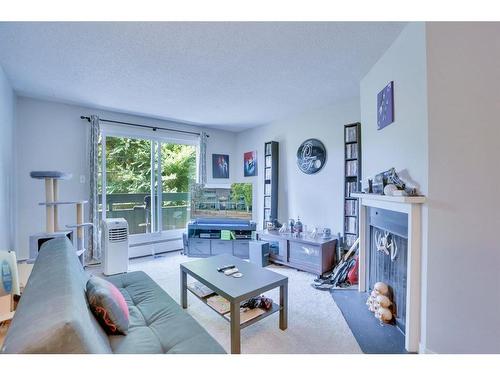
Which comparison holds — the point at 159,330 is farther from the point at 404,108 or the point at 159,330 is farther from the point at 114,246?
the point at 404,108

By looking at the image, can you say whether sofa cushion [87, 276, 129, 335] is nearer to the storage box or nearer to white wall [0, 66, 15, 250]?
white wall [0, 66, 15, 250]

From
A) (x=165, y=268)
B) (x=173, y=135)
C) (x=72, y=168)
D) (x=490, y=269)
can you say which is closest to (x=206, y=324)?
(x=165, y=268)

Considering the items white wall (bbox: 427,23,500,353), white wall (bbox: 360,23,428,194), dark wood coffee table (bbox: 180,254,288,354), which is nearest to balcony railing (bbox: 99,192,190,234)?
dark wood coffee table (bbox: 180,254,288,354)

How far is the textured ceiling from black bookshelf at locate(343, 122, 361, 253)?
1.72 feet

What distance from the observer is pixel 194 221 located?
3996 mm

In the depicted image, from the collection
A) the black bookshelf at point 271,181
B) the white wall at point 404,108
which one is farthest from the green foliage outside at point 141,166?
the white wall at point 404,108

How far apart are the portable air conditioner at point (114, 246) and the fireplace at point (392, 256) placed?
120 inches

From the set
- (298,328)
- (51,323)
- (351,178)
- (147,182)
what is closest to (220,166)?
(147,182)

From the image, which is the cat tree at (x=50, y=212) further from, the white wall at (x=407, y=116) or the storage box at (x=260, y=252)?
the white wall at (x=407, y=116)

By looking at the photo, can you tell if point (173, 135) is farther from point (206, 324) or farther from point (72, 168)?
point (206, 324)

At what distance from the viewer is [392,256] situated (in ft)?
6.62

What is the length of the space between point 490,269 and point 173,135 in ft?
13.9

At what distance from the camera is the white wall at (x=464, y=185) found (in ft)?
4.65
